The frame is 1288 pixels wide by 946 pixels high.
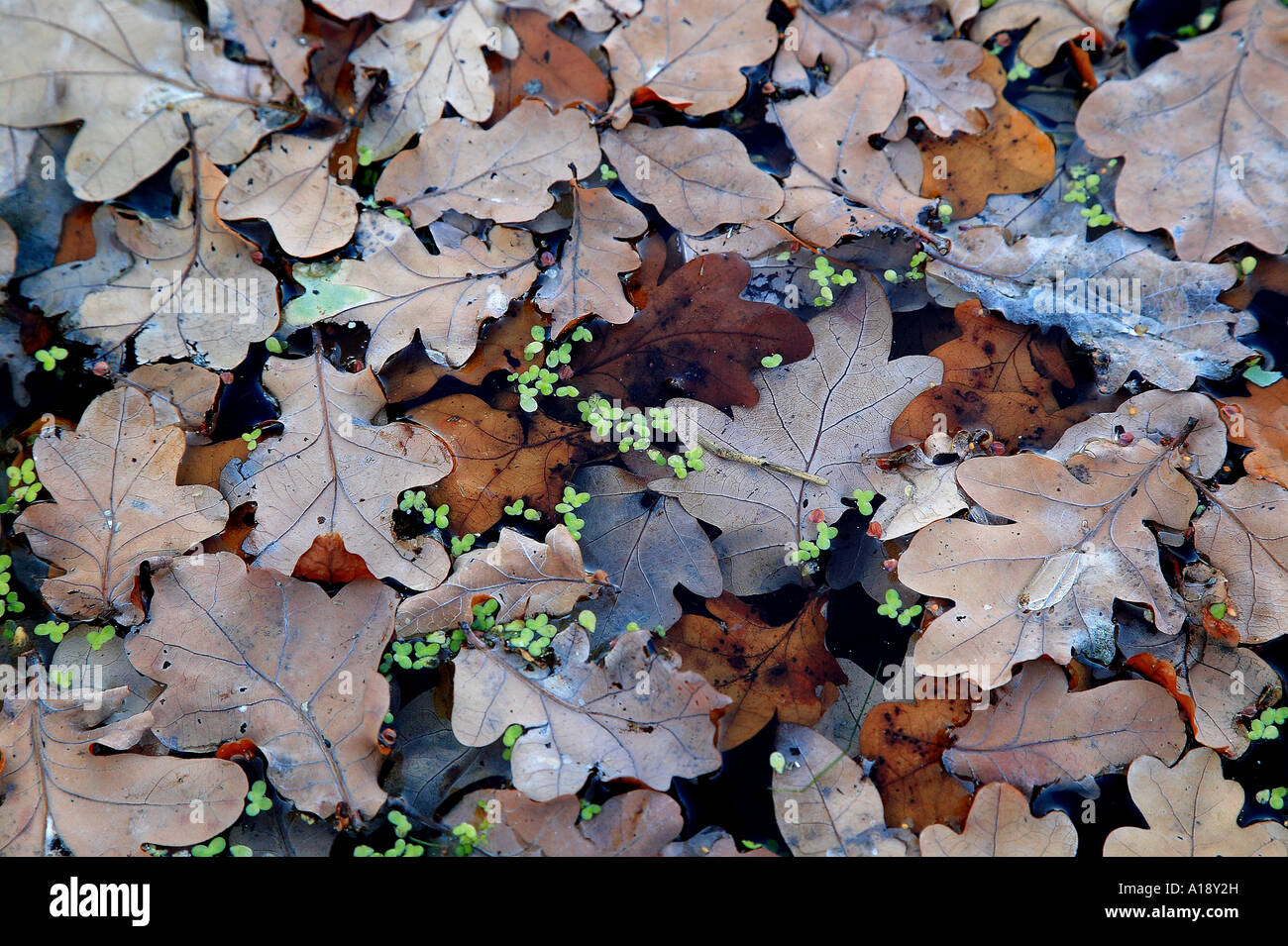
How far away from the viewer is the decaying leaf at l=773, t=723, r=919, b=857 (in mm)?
2379

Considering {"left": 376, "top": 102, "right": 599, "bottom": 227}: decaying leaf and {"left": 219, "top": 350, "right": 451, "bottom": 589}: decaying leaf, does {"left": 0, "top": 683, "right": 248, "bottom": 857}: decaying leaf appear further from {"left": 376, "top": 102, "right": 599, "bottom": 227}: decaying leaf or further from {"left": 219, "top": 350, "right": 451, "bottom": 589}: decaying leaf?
{"left": 376, "top": 102, "right": 599, "bottom": 227}: decaying leaf

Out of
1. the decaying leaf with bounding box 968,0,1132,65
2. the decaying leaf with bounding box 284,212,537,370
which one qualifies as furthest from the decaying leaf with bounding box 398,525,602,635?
the decaying leaf with bounding box 968,0,1132,65

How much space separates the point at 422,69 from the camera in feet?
9.11

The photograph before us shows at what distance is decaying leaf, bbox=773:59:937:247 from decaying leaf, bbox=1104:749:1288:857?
1826 mm

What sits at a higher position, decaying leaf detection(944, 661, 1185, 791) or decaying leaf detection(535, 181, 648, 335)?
decaying leaf detection(535, 181, 648, 335)

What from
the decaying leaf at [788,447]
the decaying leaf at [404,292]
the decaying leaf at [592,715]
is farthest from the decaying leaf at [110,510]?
the decaying leaf at [788,447]

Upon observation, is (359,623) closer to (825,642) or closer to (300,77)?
(825,642)

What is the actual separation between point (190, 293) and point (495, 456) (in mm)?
1149

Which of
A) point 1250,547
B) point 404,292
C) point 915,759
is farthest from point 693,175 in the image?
point 1250,547

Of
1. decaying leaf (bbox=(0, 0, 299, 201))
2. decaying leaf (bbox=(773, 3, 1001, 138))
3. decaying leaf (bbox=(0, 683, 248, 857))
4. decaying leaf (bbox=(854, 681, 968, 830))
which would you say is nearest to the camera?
decaying leaf (bbox=(0, 683, 248, 857))

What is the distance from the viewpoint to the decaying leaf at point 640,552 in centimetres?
257

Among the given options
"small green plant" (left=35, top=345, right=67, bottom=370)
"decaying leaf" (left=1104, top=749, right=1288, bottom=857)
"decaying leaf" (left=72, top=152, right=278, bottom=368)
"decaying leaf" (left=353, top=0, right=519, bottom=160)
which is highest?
"decaying leaf" (left=353, top=0, right=519, bottom=160)

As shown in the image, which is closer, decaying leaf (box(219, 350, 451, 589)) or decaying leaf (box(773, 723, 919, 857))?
decaying leaf (box(773, 723, 919, 857))
